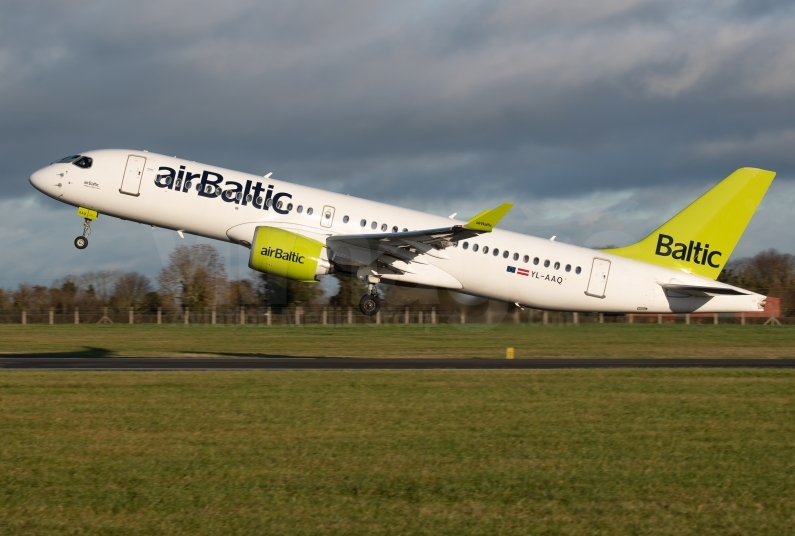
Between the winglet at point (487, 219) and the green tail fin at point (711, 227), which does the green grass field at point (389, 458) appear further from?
the green tail fin at point (711, 227)

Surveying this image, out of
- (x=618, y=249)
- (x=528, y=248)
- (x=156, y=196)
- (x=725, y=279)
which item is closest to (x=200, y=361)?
(x=156, y=196)

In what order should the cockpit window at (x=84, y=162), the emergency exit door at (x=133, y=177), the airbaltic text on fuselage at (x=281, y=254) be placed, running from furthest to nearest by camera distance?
1. the cockpit window at (x=84, y=162)
2. the emergency exit door at (x=133, y=177)
3. the airbaltic text on fuselage at (x=281, y=254)

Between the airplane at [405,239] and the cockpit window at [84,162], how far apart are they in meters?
0.04

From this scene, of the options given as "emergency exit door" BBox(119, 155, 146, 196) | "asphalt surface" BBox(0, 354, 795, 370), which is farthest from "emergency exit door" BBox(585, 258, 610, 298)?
"emergency exit door" BBox(119, 155, 146, 196)

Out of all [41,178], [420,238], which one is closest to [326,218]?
[420,238]

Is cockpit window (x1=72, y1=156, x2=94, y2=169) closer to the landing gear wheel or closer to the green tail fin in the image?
the landing gear wheel

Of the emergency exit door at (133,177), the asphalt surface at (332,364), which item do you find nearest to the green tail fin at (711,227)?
the asphalt surface at (332,364)

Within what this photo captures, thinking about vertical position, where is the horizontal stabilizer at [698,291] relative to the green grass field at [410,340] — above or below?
above

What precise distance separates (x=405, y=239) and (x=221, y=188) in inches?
247

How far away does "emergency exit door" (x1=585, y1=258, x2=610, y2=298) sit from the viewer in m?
33.1

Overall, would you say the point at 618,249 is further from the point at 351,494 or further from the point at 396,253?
the point at 351,494

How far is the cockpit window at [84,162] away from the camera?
103ft

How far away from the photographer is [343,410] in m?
17.9

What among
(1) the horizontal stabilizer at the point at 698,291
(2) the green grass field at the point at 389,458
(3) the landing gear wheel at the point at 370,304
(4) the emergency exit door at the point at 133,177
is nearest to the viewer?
(2) the green grass field at the point at 389,458
